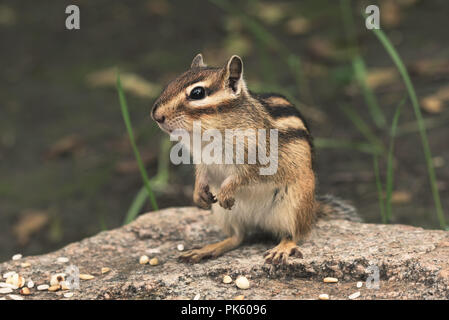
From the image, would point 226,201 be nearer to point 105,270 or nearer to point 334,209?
point 105,270

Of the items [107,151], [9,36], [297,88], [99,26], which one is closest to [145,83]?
[107,151]

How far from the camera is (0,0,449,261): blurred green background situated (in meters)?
5.64

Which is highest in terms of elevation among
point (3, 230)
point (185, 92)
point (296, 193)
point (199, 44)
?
point (199, 44)

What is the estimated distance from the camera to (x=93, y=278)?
3441mm

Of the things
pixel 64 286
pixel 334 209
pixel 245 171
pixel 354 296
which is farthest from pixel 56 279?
pixel 334 209

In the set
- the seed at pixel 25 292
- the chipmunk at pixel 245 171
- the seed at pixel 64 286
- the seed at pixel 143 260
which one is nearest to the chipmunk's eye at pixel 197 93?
the chipmunk at pixel 245 171

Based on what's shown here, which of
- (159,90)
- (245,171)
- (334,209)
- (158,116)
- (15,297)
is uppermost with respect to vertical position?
(159,90)

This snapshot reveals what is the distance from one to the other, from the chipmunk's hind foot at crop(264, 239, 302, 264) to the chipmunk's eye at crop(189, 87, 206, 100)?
0.87 meters

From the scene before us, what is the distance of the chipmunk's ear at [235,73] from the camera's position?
3277 mm

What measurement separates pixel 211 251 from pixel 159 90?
12.2 ft

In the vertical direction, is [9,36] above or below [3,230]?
above

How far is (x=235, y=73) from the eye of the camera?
3.31 m

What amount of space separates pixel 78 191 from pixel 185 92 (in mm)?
3307

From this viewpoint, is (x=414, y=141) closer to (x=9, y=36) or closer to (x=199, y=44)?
(x=199, y=44)
